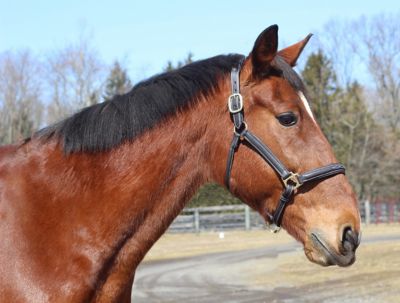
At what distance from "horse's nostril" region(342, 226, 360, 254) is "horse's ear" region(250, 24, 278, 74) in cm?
101

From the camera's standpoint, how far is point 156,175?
3656mm

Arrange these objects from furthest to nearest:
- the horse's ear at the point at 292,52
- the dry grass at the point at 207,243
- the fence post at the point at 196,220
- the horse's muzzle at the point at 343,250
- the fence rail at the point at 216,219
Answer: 1. the fence rail at the point at 216,219
2. the fence post at the point at 196,220
3. the dry grass at the point at 207,243
4. the horse's ear at the point at 292,52
5. the horse's muzzle at the point at 343,250

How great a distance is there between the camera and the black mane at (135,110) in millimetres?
3689

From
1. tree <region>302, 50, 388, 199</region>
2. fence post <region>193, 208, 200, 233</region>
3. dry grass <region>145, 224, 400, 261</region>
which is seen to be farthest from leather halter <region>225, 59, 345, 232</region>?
tree <region>302, 50, 388, 199</region>

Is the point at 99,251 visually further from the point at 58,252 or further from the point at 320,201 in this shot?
the point at 320,201

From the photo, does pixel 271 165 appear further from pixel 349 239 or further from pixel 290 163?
pixel 349 239

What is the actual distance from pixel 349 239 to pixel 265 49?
44.6 inches

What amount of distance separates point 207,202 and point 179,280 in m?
21.8

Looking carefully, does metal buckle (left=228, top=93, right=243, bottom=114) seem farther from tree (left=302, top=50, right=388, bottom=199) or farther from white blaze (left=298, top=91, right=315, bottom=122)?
tree (left=302, top=50, right=388, bottom=199)

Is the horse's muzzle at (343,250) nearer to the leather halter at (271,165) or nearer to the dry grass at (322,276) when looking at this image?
the leather halter at (271,165)

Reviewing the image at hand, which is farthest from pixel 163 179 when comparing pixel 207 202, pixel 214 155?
pixel 207 202

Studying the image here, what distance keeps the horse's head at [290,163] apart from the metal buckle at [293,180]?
0.05ft

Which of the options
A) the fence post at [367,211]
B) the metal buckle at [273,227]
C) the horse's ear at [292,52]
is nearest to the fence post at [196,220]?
the fence post at [367,211]

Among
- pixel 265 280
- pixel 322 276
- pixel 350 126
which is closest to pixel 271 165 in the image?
pixel 265 280
